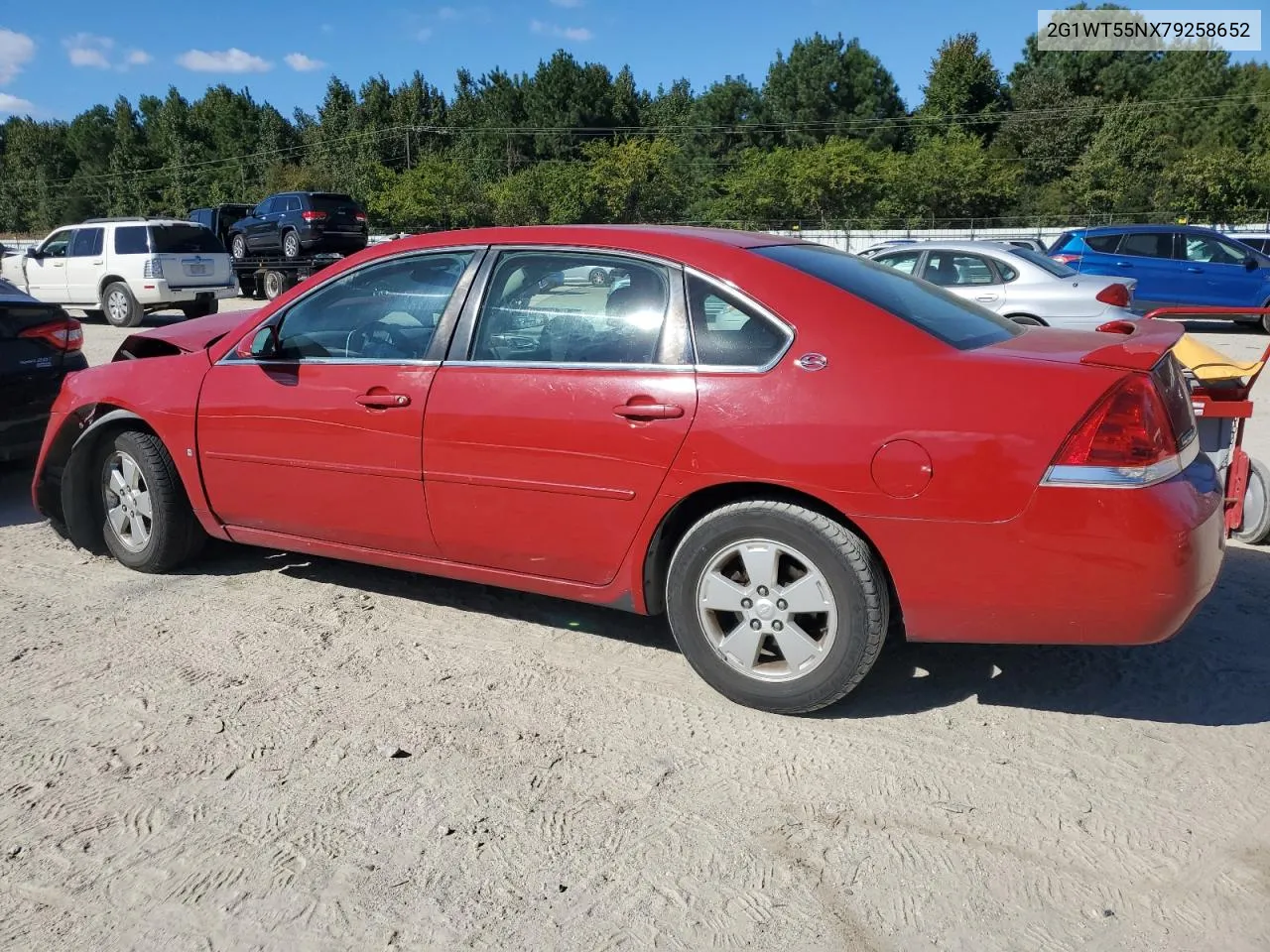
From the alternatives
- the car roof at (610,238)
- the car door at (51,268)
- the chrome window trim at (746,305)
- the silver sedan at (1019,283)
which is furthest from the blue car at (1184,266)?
the car door at (51,268)

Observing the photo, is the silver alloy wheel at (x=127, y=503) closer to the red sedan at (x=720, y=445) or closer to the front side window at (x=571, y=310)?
the red sedan at (x=720, y=445)

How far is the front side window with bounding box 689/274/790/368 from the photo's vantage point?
130 inches

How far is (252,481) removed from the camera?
4.36 metres

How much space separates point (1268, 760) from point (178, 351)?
4736 mm

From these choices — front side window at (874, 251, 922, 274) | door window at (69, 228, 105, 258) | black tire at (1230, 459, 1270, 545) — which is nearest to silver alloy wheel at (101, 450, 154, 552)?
black tire at (1230, 459, 1270, 545)

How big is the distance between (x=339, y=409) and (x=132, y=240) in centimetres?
1623

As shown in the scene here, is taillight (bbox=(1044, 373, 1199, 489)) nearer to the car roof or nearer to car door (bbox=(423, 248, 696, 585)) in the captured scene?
car door (bbox=(423, 248, 696, 585))

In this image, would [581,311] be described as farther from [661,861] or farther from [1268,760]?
[1268,760]

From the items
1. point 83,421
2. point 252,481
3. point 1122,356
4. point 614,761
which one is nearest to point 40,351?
point 83,421

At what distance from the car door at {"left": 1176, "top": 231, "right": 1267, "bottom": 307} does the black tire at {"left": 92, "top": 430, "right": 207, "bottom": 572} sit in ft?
50.8

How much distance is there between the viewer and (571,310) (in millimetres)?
3723

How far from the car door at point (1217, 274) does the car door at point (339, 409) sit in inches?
593

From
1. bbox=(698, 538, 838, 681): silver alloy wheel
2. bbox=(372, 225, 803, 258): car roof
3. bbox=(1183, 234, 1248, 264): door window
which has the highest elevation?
bbox=(1183, 234, 1248, 264): door window

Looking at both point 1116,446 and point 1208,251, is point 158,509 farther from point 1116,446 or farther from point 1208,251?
point 1208,251
